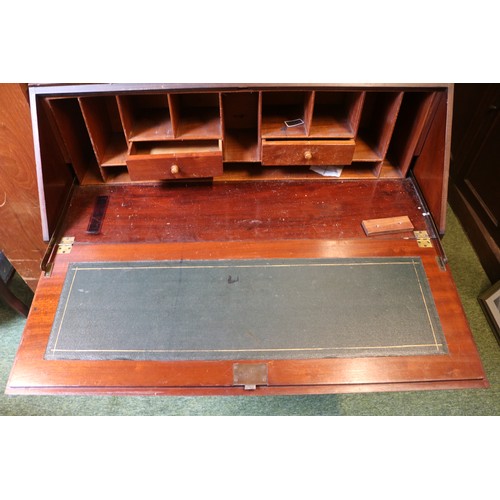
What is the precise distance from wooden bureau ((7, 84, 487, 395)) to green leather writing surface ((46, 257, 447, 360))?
0.03 m

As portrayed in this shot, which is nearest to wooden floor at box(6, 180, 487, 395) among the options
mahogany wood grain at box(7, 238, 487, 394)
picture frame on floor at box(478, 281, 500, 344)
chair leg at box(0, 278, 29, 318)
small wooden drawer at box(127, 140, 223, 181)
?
mahogany wood grain at box(7, 238, 487, 394)

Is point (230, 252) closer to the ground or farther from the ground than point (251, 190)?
closer to the ground

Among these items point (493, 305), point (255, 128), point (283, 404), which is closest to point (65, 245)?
point (255, 128)

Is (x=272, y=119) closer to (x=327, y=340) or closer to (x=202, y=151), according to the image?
(x=202, y=151)

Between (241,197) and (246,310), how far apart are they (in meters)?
0.49

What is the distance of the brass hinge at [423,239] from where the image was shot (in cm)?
129

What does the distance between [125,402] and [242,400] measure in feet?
1.87

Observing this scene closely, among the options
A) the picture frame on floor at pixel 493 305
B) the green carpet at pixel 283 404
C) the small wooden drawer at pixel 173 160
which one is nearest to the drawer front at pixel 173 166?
the small wooden drawer at pixel 173 160

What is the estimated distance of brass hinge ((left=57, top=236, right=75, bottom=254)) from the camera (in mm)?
1267

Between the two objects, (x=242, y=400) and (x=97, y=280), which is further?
(x=242, y=400)

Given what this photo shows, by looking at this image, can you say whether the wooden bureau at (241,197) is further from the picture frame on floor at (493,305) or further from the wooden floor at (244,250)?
the picture frame on floor at (493,305)

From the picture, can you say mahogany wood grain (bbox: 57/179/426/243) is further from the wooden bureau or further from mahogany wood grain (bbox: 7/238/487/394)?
mahogany wood grain (bbox: 7/238/487/394)

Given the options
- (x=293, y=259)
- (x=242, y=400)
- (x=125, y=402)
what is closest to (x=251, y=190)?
(x=293, y=259)

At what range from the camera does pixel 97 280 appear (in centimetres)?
120
